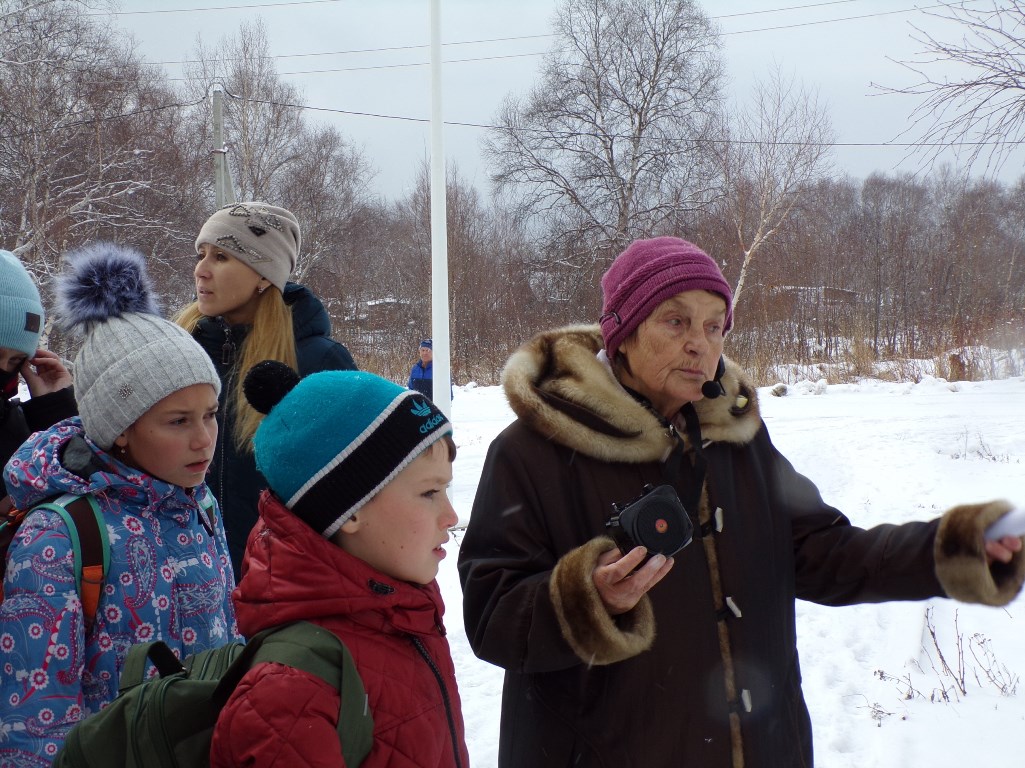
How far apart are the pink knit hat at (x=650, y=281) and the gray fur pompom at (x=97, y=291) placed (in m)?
1.19

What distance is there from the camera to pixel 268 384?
4.73 feet

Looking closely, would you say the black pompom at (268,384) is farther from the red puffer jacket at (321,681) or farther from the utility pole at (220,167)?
the utility pole at (220,167)

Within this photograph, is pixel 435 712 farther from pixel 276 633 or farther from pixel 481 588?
pixel 481 588

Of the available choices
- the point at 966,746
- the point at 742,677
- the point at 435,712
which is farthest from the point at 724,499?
the point at 966,746

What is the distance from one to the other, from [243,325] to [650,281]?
4.62ft

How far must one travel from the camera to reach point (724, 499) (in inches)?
70.8

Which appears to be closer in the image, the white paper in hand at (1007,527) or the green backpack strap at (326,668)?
the green backpack strap at (326,668)

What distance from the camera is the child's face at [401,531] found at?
1.40 meters

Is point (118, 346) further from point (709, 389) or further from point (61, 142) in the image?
point (61, 142)

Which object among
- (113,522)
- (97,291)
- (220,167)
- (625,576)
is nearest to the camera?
(625,576)

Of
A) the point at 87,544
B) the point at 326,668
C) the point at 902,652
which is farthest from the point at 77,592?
the point at 902,652

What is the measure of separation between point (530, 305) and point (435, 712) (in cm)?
2617

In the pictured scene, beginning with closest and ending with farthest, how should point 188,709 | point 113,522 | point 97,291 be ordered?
point 188,709 < point 113,522 < point 97,291

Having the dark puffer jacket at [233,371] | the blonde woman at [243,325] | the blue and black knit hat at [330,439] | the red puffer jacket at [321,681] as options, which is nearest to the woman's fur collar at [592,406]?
the blue and black knit hat at [330,439]
